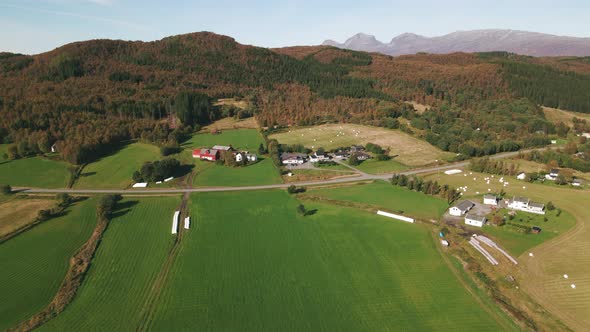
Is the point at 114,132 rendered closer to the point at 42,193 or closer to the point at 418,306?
the point at 42,193

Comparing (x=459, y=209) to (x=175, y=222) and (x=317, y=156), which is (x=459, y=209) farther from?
(x=175, y=222)

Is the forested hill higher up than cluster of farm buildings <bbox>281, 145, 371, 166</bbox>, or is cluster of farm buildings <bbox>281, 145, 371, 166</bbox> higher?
the forested hill

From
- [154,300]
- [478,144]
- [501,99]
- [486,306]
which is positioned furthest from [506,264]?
[501,99]

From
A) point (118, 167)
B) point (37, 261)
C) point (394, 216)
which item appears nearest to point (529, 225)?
point (394, 216)

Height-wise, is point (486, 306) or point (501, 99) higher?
point (501, 99)

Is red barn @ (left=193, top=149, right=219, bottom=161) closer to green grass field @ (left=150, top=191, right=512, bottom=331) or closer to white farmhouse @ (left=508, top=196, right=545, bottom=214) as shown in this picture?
green grass field @ (left=150, top=191, right=512, bottom=331)

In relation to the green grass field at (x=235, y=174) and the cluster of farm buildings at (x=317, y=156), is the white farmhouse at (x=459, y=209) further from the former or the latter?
the green grass field at (x=235, y=174)

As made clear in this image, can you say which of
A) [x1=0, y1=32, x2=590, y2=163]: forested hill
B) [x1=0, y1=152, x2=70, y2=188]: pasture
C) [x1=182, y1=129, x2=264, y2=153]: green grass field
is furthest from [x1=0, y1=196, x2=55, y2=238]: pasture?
[x1=182, y1=129, x2=264, y2=153]: green grass field
